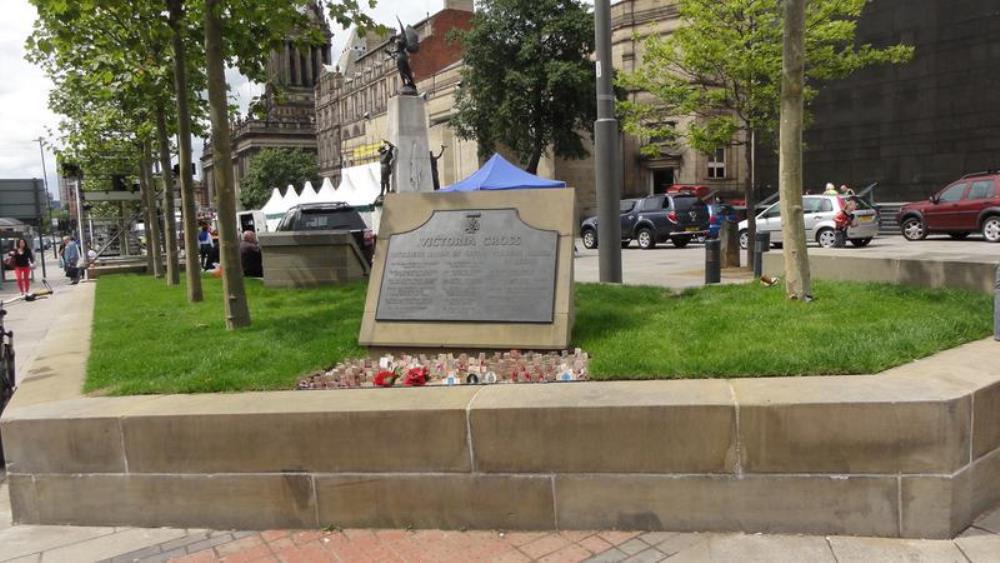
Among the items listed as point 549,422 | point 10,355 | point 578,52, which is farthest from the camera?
point 578,52

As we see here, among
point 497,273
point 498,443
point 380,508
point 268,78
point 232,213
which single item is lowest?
point 380,508

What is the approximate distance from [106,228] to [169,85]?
59.0 ft

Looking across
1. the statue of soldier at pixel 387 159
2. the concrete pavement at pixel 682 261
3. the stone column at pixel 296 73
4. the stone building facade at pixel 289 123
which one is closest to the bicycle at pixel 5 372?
the concrete pavement at pixel 682 261

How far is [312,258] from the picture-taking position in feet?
39.4

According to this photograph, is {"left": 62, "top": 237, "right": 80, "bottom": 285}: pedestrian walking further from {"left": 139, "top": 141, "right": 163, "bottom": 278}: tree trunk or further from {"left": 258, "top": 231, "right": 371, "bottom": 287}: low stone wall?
{"left": 258, "top": 231, "right": 371, "bottom": 287}: low stone wall

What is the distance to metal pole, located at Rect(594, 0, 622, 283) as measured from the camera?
991 centimetres

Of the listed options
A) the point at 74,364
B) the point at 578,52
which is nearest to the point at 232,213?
the point at 74,364

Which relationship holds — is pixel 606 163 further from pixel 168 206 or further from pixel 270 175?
pixel 270 175

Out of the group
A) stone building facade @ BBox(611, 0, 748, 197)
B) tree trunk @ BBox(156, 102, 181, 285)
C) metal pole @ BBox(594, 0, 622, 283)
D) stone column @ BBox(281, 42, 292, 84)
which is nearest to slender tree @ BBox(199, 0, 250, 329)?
metal pole @ BBox(594, 0, 622, 283)

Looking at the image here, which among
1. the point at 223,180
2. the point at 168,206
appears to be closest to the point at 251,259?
the point at 168,206

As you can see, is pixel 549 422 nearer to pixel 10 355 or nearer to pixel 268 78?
pixel 10 355

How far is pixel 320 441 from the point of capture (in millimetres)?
4090

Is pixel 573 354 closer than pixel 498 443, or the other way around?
pixel 498 443

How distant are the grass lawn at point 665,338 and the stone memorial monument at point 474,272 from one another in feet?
1.35
